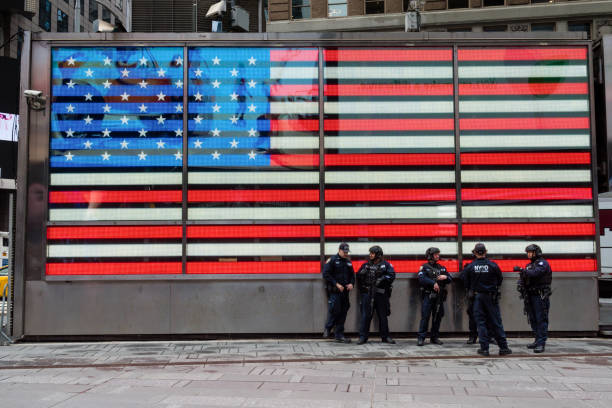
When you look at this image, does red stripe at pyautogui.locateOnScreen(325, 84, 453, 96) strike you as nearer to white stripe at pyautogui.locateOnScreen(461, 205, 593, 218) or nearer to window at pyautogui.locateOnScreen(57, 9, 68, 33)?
white stripe at pyautogui.locateOnScreen(461, 205, 593, 218)

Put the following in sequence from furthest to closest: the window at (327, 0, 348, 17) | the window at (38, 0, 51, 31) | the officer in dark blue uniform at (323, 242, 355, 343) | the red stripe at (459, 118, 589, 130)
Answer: the window at (38, 0, 51, 31) → the window at (327, 0, 348, 17) → the red stripe at (459, 118, 589, 130) → the officer in dark blue uniform at (323, 242, 355, 343)

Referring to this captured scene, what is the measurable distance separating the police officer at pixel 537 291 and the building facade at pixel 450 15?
972 inches

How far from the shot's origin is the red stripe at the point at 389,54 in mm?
12117

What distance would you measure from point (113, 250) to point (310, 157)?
4.18 metres

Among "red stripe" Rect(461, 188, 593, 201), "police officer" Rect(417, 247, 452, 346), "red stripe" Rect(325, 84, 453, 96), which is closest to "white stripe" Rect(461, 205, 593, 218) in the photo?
"red stripe" Rect(461, 188, 593, 201)

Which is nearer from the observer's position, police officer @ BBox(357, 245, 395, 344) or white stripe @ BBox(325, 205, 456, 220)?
police officer @ BBox(357, 245, 395, 344)

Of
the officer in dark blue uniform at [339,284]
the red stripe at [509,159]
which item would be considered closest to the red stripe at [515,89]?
the red stripe at [509,159]

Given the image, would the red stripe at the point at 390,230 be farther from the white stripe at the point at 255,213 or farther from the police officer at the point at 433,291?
the police officer at the point at 433,291

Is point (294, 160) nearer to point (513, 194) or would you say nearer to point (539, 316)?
point (513, 194)

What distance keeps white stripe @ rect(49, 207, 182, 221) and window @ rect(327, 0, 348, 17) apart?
28.2 metres

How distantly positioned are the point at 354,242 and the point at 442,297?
6.37 ft

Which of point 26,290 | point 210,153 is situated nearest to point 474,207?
point 210,153

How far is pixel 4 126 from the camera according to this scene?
2850cm

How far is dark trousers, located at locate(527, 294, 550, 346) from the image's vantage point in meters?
10.3
